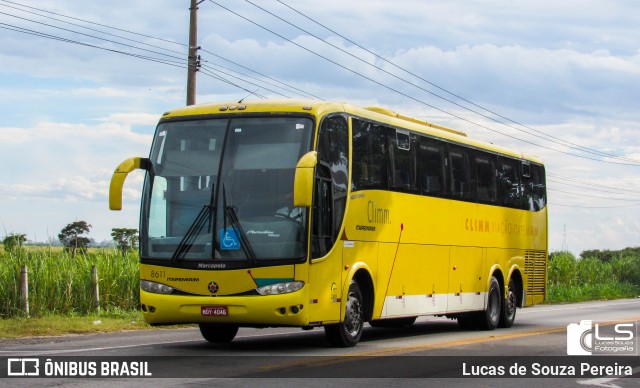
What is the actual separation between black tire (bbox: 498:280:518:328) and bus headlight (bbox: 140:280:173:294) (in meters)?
10.3

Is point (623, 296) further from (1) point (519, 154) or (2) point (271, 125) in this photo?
(2) point (271, 125)

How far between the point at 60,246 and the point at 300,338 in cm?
1004

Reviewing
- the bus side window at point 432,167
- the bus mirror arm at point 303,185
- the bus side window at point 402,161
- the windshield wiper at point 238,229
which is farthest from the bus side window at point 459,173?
the bus mirror arm at point 303,185

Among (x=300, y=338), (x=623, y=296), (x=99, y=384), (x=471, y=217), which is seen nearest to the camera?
(x=99, y=384)

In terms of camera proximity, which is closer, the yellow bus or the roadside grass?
the yellow bus

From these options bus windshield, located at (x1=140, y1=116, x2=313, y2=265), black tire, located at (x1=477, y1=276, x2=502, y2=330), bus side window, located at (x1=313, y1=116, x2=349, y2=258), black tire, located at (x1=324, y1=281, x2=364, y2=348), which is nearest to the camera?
bus windshield, located at (x1=140, y1=116, x2=313, y2=265)

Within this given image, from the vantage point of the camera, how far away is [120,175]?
52.3 feet

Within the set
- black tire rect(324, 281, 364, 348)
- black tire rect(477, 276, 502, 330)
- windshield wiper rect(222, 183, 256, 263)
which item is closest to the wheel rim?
black tire rect(324, 281, 364, 348)

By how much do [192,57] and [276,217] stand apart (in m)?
14.4

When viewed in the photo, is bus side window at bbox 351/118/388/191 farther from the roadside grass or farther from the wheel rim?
the roadside grass

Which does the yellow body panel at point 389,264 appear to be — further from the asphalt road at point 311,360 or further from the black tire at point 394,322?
the black tire at point 394,322

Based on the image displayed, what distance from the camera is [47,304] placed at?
2466 cm

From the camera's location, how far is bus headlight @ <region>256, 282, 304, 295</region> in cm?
1537

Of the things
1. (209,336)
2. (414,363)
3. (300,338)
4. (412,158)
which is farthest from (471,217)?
(414,363)
